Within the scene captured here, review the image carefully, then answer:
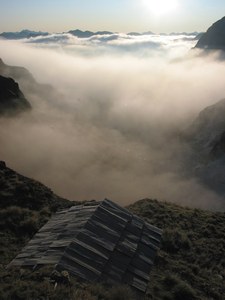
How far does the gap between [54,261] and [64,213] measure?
32.2 feet

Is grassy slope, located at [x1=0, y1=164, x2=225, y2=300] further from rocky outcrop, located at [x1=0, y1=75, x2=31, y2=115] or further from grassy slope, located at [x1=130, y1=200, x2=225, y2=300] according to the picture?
rocky outcrop, located at [x1=0, y1=75, x2=31, y2=115]

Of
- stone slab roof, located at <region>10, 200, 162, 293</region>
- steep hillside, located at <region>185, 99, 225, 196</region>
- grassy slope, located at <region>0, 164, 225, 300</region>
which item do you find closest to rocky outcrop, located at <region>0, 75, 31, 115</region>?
steep hillside, located at <region>185, 99, 225, 196</region>

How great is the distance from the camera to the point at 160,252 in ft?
92.0

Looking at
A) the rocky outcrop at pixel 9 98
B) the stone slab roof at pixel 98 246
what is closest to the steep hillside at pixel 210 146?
the rocky outcrop at pixel 9 98

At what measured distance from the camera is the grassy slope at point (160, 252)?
61.2 feet

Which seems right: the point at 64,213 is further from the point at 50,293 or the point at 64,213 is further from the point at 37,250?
the point at 50,293

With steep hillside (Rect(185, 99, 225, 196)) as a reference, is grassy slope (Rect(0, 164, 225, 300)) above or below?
below

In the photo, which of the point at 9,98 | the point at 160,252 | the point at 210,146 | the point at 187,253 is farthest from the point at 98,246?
the point at 9,98

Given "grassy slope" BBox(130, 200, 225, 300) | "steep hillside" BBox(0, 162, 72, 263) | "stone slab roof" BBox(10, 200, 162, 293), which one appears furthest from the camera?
"steep hillside" BBox(0, 162, 72, 263)

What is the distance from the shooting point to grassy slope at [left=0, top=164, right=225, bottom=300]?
18.7 metres

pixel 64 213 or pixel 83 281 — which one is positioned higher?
pixel 64 213

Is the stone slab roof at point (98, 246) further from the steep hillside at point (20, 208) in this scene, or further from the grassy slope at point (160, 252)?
the steep hillside at point (20, 208)

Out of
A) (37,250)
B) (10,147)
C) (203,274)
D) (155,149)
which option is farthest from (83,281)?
(155,149)

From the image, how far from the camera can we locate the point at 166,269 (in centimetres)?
2603
